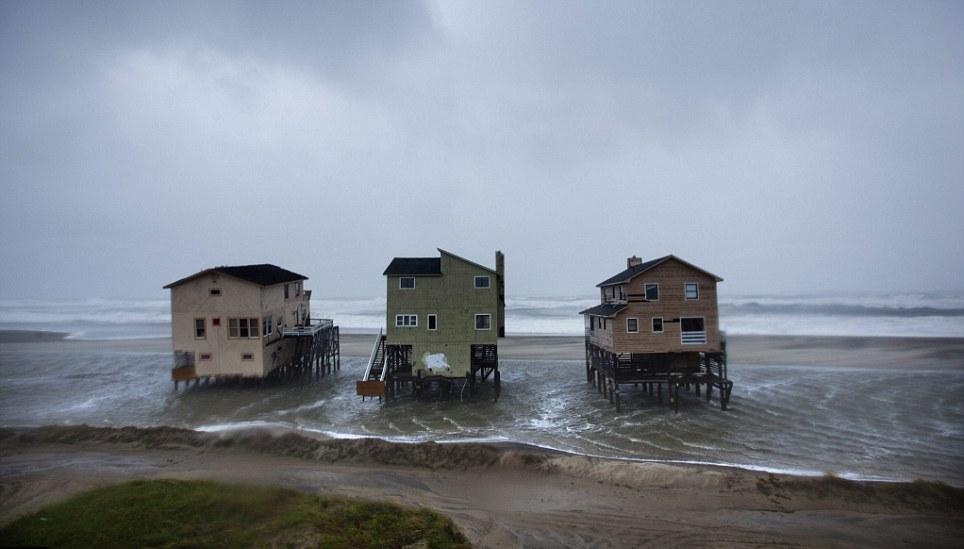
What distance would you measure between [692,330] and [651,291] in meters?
2.96

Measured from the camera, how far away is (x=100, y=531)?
9000 mm

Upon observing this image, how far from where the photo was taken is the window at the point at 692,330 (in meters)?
22.9

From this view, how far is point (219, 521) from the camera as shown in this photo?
32.2 ft

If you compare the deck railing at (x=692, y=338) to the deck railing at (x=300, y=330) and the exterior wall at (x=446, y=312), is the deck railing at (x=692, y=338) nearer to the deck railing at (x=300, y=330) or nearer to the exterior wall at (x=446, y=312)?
the exterior wall at (x=446, y=312)

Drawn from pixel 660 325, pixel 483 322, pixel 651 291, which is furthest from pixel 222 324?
pixel 660 325

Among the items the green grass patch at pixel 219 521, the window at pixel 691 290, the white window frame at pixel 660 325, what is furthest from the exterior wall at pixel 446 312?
the green grass patch at pixel 219 521

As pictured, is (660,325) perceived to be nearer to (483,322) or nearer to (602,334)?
(602,334)

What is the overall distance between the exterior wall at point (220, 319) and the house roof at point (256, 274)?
0.29 meters

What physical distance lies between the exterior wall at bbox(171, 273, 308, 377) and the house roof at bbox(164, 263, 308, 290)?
29 centimetres

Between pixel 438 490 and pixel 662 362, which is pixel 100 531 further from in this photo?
pixel 662 362

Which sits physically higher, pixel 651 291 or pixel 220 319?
pixel 651 291

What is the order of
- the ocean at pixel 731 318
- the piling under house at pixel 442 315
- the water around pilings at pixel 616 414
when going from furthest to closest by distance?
1. the ocean at pixel 731 318
2. the piling under house at pixel 442 315
3. the water around pilings at pixel 616 414

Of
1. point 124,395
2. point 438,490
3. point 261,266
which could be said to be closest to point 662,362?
point 438,490

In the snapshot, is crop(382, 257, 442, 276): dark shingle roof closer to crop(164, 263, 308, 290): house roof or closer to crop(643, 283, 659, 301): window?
crop(164, 263, 308, 290): house roof
